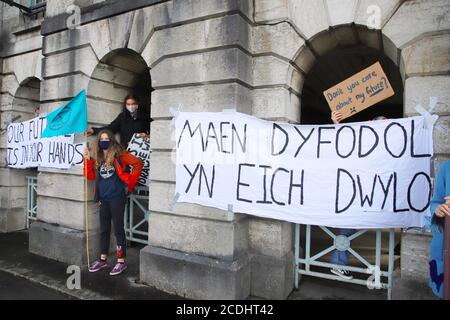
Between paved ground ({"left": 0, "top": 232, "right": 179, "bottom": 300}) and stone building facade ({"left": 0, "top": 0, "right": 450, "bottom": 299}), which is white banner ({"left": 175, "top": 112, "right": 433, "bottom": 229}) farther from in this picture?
paved ground ({"left": 0, "top": 232, "right": 179, "bottom": 300})

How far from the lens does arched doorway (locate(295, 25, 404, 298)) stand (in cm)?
453

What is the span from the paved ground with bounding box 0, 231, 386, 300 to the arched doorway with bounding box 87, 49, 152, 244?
979 millimetres

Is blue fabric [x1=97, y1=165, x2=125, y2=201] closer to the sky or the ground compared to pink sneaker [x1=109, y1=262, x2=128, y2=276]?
closer to the sky

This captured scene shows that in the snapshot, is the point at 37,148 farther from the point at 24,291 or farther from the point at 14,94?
the point at 24,291

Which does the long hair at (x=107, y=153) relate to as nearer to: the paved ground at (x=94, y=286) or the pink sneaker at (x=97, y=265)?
the pink sneaker at (x=97, y=265)

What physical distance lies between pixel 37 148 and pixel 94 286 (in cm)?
365

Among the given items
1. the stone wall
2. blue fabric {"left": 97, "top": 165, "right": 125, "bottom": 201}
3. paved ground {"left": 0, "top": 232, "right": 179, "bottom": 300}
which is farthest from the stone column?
the stone wall

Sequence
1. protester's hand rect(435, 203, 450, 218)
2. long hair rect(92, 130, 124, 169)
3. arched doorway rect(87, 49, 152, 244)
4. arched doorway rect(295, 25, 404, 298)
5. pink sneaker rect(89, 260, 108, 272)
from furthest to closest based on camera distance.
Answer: arched doorway rect(87, 49, 152, 244) < pink sneaker rect(89, 260, 108, 272) < long hair rect(92, 130, 124, 169) < arched doorway rect(295, 25, 404, 298) < protester's hand rect(435, 203, 450, 218)

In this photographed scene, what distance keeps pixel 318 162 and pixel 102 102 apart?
4350 mm

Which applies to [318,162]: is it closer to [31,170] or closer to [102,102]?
[102,102]

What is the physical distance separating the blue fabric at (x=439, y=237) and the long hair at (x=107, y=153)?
14.9 ft

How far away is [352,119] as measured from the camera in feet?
41.6

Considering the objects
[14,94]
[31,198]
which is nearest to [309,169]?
[31,198]

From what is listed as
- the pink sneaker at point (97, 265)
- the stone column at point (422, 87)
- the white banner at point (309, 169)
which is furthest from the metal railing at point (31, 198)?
the stone column at point (422, 87)
